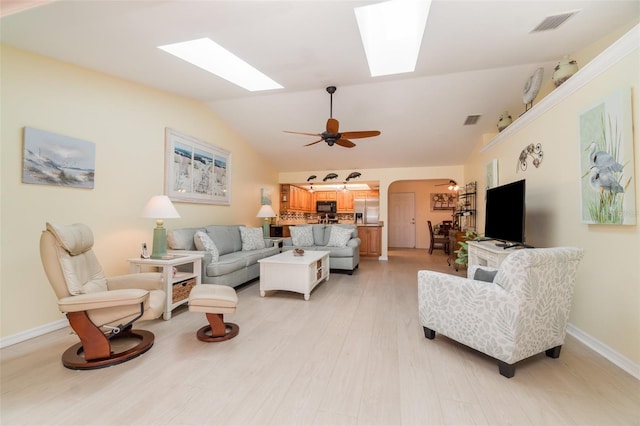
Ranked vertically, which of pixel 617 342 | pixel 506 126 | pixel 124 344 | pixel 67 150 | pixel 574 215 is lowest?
pixel 124 344

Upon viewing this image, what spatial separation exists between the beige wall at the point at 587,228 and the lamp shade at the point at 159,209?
4.09 m

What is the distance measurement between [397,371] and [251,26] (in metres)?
3.14

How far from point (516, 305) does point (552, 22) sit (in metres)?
2.68

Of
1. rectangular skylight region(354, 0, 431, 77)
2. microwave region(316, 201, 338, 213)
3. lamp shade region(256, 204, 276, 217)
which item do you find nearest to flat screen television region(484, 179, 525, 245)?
rectangular skylight region(354, 0, 431, 77)

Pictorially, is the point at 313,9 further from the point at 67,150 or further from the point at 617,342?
the point at 617,342

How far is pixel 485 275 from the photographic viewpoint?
7.27ft

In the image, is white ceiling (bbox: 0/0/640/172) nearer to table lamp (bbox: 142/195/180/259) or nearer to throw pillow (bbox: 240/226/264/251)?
table lamp (bbox: 142/195/180/259)

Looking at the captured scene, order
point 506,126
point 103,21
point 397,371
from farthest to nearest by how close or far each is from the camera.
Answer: point 506,126 < point 103,21 < point 397,371

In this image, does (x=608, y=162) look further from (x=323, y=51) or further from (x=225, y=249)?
(x=225, y=249)

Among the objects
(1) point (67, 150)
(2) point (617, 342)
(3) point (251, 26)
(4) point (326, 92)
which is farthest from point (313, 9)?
(2) point (617, 342)

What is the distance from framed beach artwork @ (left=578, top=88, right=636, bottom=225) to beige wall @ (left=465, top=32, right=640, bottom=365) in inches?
2.1

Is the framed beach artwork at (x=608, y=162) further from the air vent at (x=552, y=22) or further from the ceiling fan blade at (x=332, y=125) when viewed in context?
the ceiling fan blade at (x=332, y=125)

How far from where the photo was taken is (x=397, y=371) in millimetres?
1941

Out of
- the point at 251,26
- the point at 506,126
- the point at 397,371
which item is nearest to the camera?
the point at 397,371
